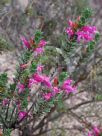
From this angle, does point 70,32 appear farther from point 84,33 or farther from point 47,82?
point 47,82

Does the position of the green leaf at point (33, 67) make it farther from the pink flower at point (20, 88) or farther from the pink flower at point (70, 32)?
the pink flower at point (70, 32)

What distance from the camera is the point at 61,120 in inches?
300

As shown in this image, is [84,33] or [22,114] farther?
[22,114]

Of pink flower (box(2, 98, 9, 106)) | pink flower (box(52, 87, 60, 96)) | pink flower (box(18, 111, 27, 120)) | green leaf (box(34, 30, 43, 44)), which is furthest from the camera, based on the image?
pink flower (box(18, 111, 27, 120))

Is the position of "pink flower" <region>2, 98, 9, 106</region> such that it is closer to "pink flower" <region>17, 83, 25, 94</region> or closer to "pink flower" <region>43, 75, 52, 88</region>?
"pink flower" <region>17, 83, 25, 94</region>

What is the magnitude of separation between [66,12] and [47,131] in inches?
86.6

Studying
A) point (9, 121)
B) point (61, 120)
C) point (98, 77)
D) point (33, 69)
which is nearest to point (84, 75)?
point (98, 77)

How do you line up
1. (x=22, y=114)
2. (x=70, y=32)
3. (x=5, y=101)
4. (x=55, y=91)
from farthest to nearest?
(x=22, y=114)
(x=5, y=101)
(x=55, y=91)
(x=70, y=32)

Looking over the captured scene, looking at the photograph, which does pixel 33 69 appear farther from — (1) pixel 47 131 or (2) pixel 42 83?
(1) pixel 47 131

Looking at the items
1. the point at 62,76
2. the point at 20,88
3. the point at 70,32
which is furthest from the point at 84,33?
the point at 20,88

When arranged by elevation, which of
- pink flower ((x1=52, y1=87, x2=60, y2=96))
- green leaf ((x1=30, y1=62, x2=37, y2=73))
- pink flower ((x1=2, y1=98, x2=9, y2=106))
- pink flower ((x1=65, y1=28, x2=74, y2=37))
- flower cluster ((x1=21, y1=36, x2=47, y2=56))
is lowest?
pink flower ((x1=2, y1=98, x2=9, y2=106))

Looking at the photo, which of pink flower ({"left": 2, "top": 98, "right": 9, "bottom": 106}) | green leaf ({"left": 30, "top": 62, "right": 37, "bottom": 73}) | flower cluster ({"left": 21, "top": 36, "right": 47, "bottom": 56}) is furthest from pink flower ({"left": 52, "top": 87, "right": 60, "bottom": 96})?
pink flower ({"left": 2, "top": 98, "right": 9, "bottom": 106})

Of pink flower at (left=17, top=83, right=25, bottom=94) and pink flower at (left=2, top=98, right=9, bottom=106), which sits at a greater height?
pink flower at (left=17, top=83, right=25, bottom=94)

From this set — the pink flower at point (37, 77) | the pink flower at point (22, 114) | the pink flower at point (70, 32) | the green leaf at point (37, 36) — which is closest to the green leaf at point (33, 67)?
the pink flower at point (37, 77)
